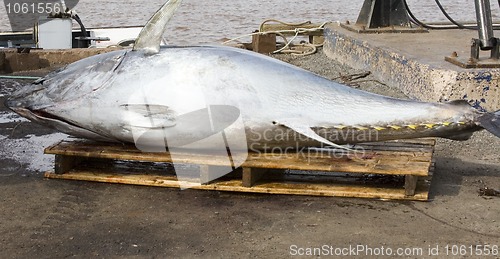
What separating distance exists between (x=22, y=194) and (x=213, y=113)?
1388 millimetres

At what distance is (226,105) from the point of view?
4551mm

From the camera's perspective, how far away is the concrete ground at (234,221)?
12.7 ft

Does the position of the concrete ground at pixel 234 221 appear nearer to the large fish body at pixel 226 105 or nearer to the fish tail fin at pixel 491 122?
the large fish body at pixel 226 105

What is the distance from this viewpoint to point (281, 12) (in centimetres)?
2119

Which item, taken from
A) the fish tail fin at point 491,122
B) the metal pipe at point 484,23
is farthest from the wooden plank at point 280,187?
the metal pipe at point 484,23

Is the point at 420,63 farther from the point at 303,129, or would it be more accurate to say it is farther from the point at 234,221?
the point at 234,221

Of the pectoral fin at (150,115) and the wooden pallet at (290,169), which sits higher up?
the pectoral fin at (150,115)

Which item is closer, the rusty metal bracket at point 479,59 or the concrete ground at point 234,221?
the concrete ground at point 234,221

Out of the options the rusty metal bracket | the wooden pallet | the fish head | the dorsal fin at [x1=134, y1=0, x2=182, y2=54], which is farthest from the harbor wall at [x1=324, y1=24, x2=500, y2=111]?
the fish head

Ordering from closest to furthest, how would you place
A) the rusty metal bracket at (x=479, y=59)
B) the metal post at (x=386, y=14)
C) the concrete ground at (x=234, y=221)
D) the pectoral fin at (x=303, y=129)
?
the concrete ground at (x=234, y=221), the pectoral fin at (x=303, y=129), the rusty metal bracket at (x=479, y=59), the metal post at (x=386, y=14)

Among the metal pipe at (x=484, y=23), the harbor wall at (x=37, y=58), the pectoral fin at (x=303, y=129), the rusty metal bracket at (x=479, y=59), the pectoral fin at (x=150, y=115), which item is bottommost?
the harbor wall at (x=37, y=58)

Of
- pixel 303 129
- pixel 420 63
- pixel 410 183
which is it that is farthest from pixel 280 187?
pixel 420 63

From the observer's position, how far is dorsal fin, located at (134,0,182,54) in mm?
4711

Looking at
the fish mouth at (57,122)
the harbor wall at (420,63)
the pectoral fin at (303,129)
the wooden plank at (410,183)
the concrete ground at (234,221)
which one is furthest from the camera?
the harbor wall at (420,63)
